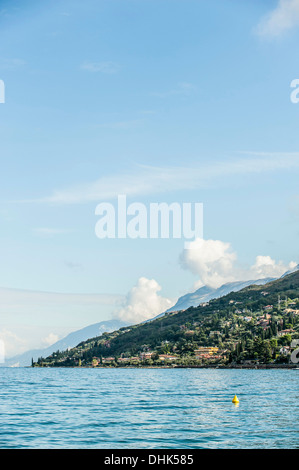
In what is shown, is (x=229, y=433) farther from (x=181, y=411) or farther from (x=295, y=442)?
(x=181, y=411)

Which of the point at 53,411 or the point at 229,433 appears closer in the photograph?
the point at 229,433

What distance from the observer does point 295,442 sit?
3700cm

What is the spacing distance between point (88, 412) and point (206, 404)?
1749 centimetres
